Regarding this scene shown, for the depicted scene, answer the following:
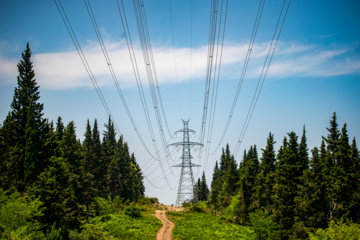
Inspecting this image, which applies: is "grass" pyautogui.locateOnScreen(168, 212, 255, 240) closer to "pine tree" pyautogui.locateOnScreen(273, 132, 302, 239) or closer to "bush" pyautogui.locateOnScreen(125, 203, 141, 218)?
"pine tree" pyautogui.locateOnScreen(273, 132, 302, 239)

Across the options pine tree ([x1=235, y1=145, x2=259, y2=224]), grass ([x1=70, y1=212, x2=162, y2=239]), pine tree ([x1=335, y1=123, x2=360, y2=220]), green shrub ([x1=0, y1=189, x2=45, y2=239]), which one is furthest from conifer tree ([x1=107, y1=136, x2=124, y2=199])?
pine tree ([x1=335, y1=123, x2=360, y2=220])

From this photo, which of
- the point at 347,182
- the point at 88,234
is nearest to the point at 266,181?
the point at 347,182

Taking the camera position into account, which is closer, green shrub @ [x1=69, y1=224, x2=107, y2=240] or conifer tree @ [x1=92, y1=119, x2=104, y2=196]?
green shrub @ [x1=69, y1=224, x2=107, y2=240]

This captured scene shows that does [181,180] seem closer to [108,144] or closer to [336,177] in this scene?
[108,144]

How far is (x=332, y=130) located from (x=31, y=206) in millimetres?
41801

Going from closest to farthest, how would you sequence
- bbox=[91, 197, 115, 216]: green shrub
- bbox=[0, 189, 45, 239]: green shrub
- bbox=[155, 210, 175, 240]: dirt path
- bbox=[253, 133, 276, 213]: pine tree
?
1. bbox=[0, 189, 45, 239]: green shrub
2. bbox=[155, 210, 175, 240]: dirt path
3. bbox=[253, 133, 276, 213]: pine tree
4. bbox=[91, 197, 115, 216]: green shrub

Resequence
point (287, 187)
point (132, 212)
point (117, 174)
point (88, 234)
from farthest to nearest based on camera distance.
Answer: point (117, 174) → point (132, 212) → point (287, 187) → point (88, 234)

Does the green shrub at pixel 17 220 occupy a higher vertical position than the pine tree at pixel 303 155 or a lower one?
lower

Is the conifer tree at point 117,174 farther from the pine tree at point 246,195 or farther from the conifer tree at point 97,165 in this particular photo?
the pine tree at point 246,195

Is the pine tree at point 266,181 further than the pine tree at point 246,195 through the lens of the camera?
No

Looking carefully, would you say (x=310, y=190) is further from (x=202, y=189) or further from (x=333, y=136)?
(x=202, y=189)

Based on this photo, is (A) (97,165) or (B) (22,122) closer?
(B) (22,122)

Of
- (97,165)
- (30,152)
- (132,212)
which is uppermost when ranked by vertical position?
(97,165)


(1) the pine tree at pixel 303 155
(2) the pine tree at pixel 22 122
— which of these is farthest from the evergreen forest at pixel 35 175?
(1) the pine tree at pixel 303 155
